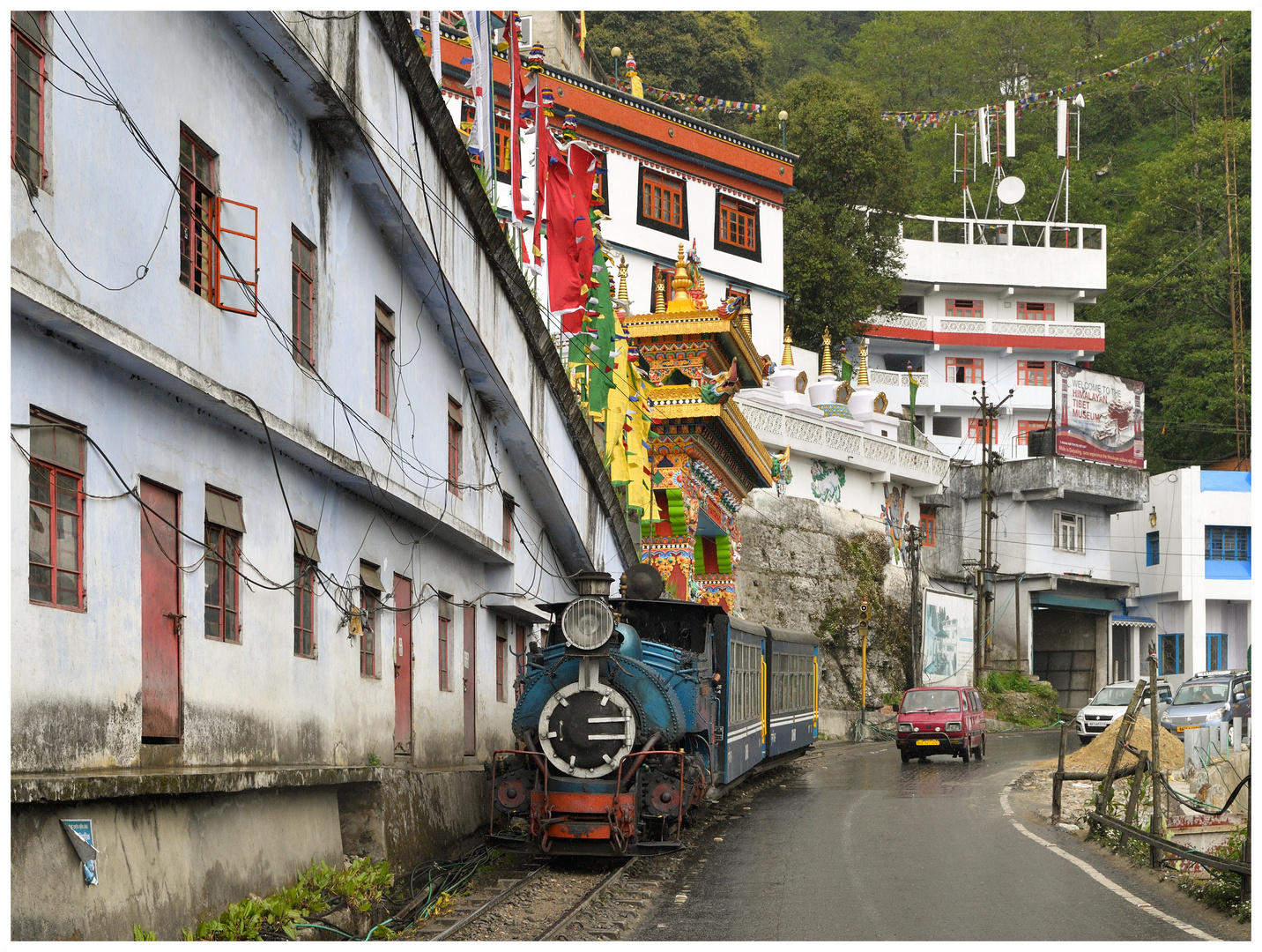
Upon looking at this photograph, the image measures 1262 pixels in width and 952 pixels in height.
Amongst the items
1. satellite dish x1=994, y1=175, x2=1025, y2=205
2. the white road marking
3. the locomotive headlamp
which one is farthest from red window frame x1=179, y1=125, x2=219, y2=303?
satellite dish x1=994, y1=175, x2=1025, y2=205

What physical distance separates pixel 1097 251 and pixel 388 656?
54145 mm

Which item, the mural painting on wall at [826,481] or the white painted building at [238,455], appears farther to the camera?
the mural painting on wall at [826,481]

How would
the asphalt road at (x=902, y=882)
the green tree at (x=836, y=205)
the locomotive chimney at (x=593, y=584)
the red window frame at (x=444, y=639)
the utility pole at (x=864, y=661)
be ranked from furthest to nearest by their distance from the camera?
the green tree at (x=836, y=205), the utility pole at (x=864, y=661), the red window frame at (x=444, y=639), the locomotive chimney at (x=593, y=584), the asphalt road at (x=902, y=882)

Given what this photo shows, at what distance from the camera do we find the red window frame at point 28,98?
8.25 meters

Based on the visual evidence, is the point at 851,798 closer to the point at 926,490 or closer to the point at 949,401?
the point at 926,490

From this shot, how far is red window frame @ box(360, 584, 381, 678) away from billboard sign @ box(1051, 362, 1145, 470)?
41.4 m

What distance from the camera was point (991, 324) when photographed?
62062 millimetres

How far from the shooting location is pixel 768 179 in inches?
1937

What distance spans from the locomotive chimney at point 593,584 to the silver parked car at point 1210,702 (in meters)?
18.0

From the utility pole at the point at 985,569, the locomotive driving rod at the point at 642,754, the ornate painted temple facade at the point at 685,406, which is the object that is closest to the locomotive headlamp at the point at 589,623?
the locomotive driving rod at the point at 642,754

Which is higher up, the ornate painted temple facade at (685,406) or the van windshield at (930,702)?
the ornate painted temple facade at (685,406)

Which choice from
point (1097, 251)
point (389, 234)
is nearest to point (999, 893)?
point (389, 234)

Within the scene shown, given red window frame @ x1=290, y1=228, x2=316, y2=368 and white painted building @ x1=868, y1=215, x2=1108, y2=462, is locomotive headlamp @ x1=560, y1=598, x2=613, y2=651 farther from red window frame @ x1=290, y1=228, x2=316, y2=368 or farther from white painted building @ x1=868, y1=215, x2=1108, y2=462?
white painted building @ x1=868, y1=215, x2=1108, y2=462

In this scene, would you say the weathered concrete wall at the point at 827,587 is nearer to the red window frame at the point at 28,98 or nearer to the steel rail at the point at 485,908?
Result: the steel rail at the point at 485,908
